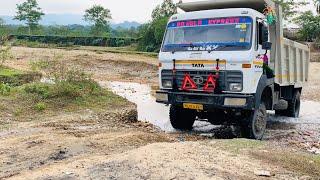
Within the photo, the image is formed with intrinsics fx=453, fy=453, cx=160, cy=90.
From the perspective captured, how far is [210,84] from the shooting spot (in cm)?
891

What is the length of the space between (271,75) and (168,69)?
2.28 m

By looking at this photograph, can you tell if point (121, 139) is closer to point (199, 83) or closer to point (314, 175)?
point (199, 83)

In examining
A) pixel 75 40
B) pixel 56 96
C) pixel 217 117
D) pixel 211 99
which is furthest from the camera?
pixel 75 40

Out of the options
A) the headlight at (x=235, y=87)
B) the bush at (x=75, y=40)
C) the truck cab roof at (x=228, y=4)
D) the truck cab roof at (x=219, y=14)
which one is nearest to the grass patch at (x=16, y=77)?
the truck cab roof at (x=228, y=4)

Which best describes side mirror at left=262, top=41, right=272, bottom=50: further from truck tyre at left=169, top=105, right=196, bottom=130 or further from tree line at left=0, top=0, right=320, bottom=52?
tree line at left=0, top=0, right=320, bottom=52

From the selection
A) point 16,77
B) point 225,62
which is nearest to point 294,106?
point 225,62

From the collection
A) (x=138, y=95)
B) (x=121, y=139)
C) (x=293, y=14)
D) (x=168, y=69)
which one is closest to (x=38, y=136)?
(x=121, y=139)

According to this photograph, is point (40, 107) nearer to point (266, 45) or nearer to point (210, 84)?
point (210, 84)

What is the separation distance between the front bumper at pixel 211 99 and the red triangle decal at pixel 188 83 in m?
0.13

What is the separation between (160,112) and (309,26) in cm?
2464

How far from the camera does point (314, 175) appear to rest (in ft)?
19.7

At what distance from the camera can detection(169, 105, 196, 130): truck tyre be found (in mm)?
10344

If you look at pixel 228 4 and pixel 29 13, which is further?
pixel 29 13

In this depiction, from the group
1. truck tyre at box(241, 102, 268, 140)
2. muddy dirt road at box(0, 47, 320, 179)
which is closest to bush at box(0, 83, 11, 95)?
muddy dirt road at box(0, 47, 320, 179)
